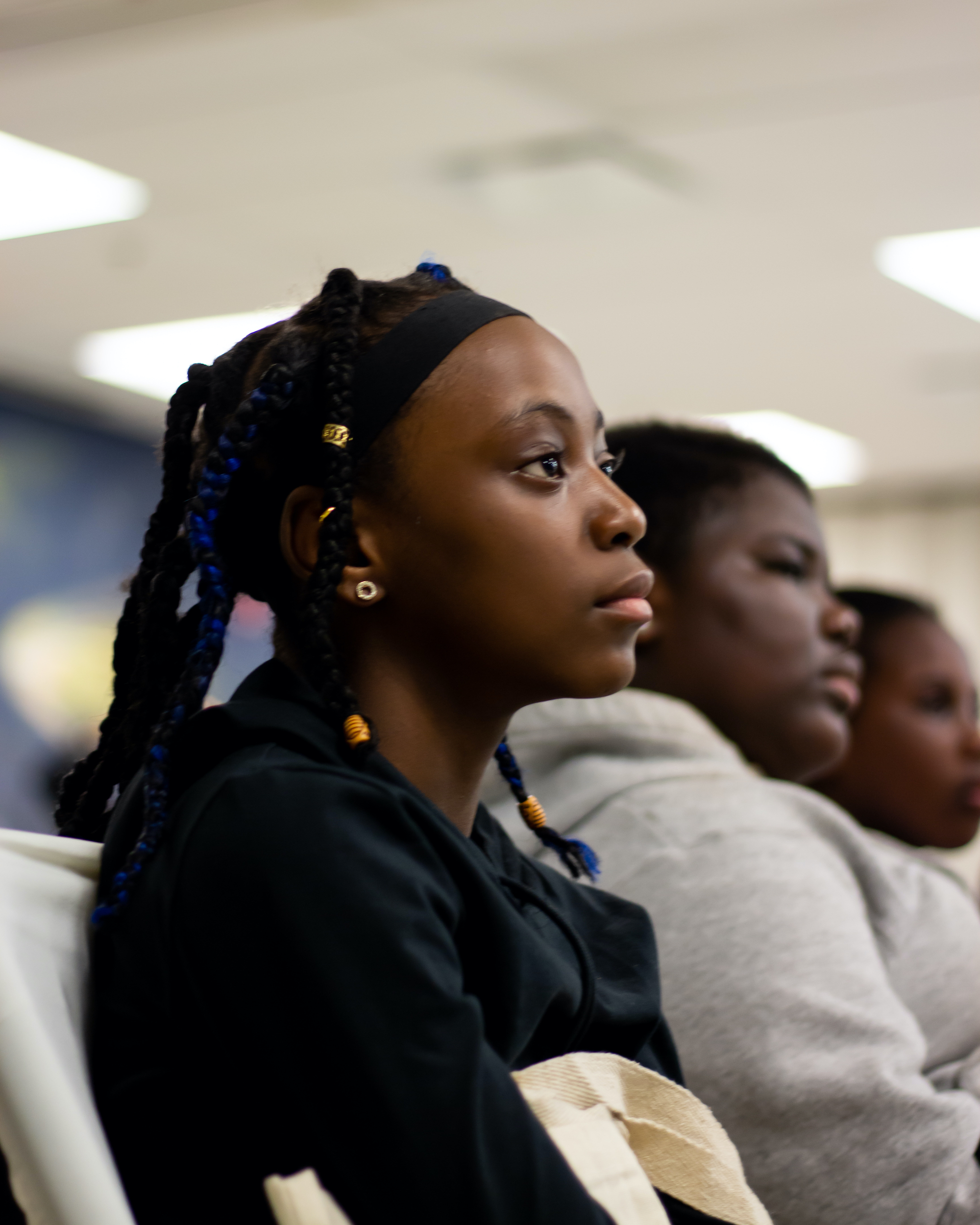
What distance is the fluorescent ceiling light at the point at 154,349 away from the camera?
5.37m

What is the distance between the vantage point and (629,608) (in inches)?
35.8

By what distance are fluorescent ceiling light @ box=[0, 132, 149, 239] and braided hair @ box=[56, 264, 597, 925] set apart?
3.16 m

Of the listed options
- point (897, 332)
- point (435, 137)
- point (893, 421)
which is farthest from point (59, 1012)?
point (893, 421)

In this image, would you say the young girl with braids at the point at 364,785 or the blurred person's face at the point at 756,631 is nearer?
the young girl with braids at the point at 364,785

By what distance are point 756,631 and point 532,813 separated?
24.7 inches

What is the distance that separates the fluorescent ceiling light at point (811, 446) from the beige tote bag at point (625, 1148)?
5.50m

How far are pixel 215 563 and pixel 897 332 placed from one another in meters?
4.90

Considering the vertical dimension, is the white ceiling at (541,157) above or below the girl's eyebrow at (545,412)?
above

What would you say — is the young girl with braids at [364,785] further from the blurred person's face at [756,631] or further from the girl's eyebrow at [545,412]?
the blurred person's face at [756,631]

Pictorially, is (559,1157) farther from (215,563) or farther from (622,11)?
(622,11)

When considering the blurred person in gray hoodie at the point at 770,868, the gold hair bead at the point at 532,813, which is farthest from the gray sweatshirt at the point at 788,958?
the gold hair bead at the point at 532,813

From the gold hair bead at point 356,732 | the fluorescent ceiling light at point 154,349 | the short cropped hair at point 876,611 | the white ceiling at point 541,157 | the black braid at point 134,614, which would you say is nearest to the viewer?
the gold hair bead at point 356,732

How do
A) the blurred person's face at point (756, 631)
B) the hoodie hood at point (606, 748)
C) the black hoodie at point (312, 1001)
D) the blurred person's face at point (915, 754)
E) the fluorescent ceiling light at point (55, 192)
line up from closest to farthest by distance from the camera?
the black hoodie at point (312, 1001), the hoodie hood at point (606, 748), the blurred person's face at point (756, 631), the blurred person's face at point (915, 754), the fluorescent ceiling light at point (55, 192)

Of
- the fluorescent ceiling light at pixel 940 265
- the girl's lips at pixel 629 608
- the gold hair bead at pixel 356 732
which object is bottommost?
the gold hair bead at pixel 356 732
